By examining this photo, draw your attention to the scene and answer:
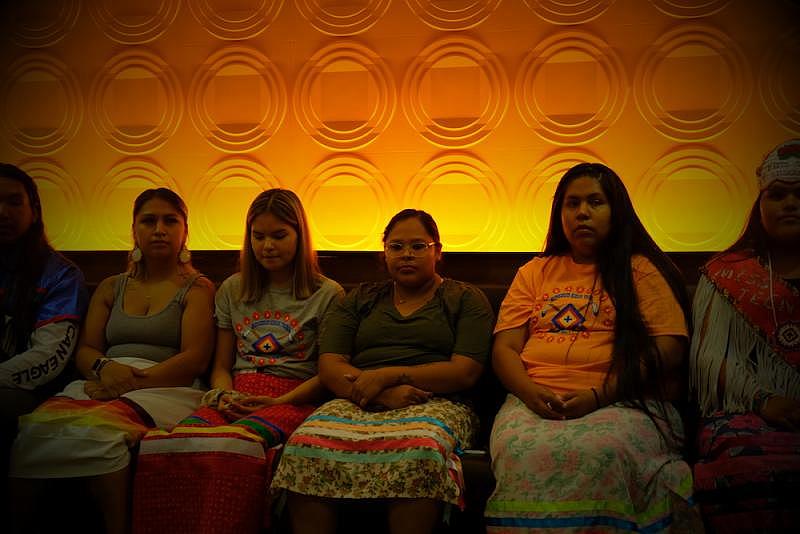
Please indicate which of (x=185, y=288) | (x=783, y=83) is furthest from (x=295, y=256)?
(x=783, y=83)

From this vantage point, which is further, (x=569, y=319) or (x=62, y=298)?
(x=62, y=298)

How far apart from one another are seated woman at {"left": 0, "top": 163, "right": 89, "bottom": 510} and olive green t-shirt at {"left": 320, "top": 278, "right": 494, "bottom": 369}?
0.95m

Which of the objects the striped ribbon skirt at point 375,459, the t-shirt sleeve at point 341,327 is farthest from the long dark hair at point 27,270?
the striped ribbon skirt at point 375,459

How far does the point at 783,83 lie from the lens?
3.10 metres

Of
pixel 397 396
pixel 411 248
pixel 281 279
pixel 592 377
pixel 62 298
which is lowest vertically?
pixel 397 396

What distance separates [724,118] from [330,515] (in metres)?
2.31

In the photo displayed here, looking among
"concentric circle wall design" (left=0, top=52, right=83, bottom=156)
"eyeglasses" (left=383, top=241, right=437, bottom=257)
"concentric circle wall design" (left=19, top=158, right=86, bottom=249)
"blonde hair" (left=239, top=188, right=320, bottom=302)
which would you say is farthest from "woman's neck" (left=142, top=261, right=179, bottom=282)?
"concentric circle wall design" (left=0, top=52, right=83, bottom=156)

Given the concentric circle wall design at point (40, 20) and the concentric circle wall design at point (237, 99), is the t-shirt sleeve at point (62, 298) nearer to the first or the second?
the concentric circle wall design at point (237, 99)

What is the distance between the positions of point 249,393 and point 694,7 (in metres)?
2.40

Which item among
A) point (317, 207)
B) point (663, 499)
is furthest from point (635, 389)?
point (317, 207)

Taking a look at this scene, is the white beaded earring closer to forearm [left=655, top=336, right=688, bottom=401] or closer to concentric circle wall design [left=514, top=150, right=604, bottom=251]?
concentric circle wall design [left=514, top=150, right=604, bottom=251]

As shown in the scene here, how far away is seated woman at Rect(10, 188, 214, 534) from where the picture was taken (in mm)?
2174

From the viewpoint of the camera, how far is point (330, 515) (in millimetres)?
2064

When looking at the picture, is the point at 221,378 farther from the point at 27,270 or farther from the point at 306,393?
the point at 27,270
